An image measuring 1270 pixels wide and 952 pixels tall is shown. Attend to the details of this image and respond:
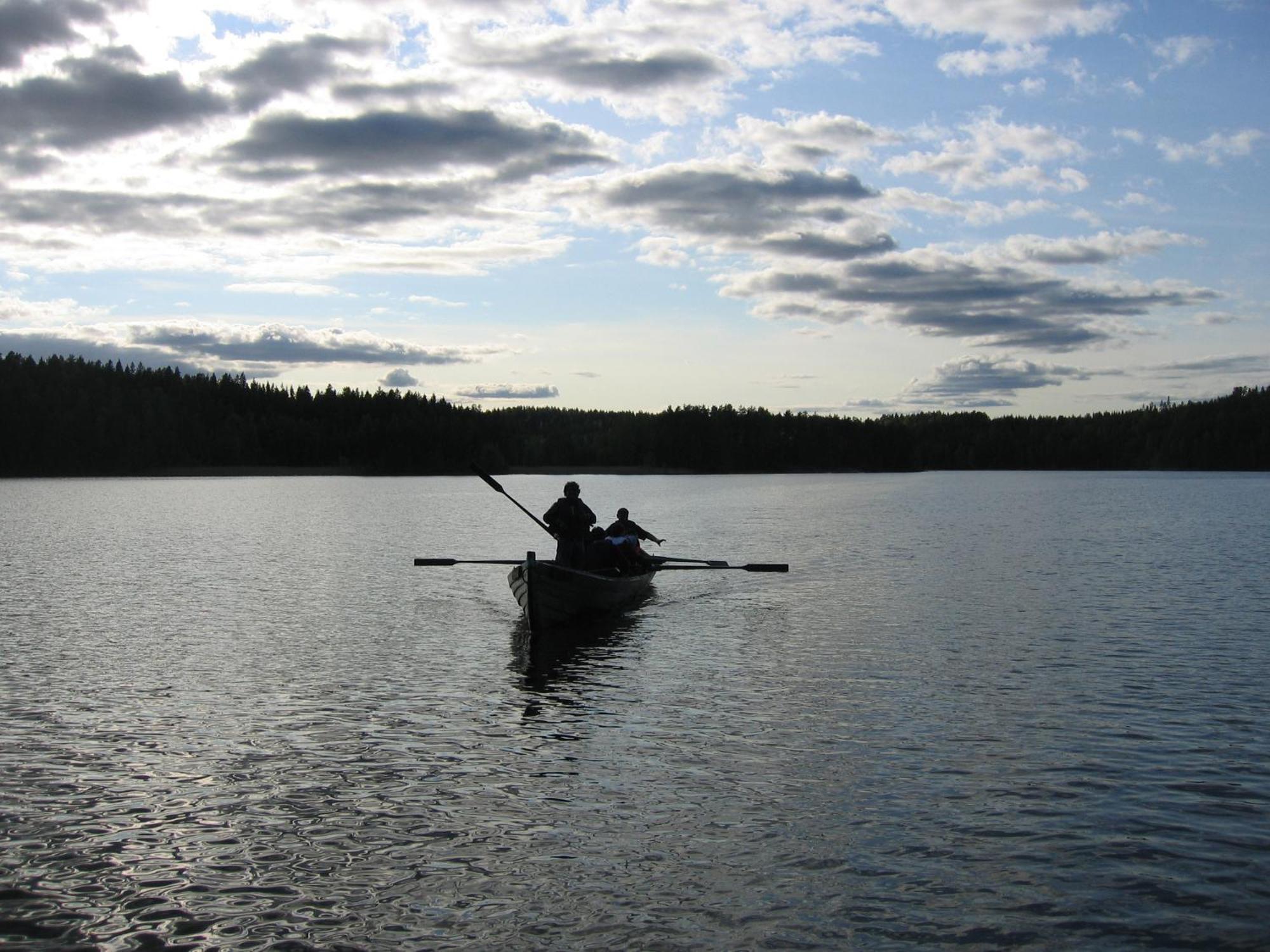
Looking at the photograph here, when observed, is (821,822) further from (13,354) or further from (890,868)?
(13,354)

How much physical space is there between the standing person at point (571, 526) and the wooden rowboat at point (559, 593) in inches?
27.5

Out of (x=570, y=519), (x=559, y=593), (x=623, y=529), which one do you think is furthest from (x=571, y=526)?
(x=623, y=529)

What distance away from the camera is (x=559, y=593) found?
77.7 feet

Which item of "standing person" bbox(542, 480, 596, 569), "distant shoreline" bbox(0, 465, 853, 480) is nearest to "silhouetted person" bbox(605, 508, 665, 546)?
"standing person" bbox(542, 480, 596, 569)

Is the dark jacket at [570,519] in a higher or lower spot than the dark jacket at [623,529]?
higher

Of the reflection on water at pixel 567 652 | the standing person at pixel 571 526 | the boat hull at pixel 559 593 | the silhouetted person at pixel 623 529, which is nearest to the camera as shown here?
the reflection on water at pixel 567 652

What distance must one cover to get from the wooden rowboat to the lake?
2.13 ft

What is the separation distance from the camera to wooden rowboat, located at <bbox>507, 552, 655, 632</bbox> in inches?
907

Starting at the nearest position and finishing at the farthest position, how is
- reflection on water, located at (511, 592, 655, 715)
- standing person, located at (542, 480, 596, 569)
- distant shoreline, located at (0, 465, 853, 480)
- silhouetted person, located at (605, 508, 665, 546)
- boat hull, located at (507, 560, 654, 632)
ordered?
1. reflection on water, located at (511, 592, 655, 715)
2. boat hull, located at (507, 560, 654, 632)
3. standing person, located at (542, 480, 596, 569)
4. silhouetted person, located at (605, 508, 665, 546)
5. distant shoreline, located at (0, 465, 853, 480)

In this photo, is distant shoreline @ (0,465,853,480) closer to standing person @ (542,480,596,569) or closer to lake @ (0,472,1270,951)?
lake @ (0,472,1270,951)

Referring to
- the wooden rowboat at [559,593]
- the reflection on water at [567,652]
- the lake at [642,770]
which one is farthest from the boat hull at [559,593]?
the lake at [642,770]

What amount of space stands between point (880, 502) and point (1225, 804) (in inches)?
3400

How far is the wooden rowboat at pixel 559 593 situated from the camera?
75.6 feet

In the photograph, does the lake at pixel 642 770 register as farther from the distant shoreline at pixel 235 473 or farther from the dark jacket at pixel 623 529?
the distant shoreline at pixel 235 473
